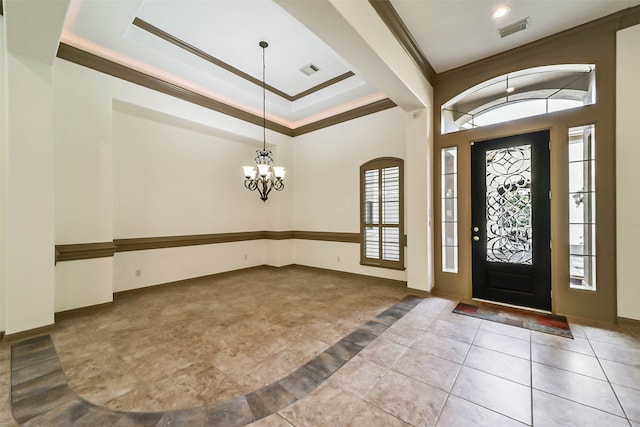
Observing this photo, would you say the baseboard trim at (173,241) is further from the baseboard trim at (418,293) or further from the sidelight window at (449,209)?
the sidelight window at (449,209)

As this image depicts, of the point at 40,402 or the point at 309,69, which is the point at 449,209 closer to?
the point at 309,69

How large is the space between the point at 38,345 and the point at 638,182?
660cm

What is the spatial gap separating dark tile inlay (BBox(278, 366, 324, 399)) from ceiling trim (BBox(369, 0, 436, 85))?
11.5 feet

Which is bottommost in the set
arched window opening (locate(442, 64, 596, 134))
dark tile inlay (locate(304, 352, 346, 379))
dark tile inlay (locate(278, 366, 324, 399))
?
dark tile inlay (locate(304, 352, 346, 379))

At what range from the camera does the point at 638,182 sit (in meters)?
2.85

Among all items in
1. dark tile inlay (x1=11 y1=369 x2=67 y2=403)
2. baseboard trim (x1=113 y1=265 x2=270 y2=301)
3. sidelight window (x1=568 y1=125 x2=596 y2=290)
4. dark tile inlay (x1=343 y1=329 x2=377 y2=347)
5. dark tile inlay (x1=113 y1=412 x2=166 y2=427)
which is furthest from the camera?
baseboard trim (x1=113 y1=265 x2=270 y2=301)

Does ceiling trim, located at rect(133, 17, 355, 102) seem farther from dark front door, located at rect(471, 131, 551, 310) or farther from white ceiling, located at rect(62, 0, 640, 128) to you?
dark front door, located at rect(471, 131, 551, 310)

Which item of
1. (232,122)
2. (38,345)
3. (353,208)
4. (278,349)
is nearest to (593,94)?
(353,208)

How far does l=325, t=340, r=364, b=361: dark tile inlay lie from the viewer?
2.42 m

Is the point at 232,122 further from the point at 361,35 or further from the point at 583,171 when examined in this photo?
the point at 583,171

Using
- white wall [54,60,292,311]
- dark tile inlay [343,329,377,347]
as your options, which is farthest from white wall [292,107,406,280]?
dark tile inlay [343,329,377,347]

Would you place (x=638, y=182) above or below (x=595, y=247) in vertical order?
above

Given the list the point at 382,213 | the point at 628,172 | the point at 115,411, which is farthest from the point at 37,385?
the point at 628,172

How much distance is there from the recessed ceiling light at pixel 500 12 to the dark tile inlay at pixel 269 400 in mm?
4257
